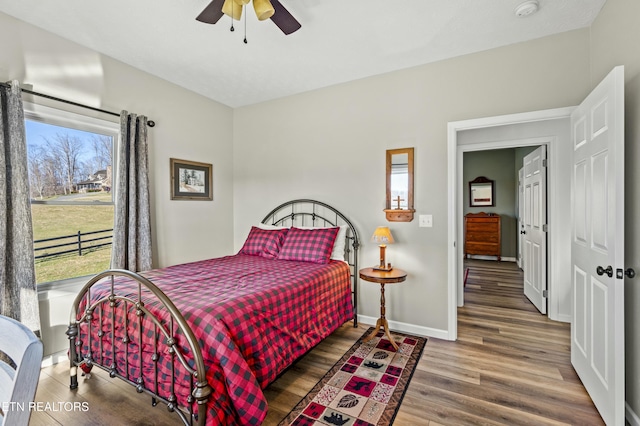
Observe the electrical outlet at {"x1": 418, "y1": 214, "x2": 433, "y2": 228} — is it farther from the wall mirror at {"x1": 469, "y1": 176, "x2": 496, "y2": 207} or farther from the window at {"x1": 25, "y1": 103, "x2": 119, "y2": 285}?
the wall mirror at {"x1": 469, "y1": 176, "x2": 496, "y2": 207}

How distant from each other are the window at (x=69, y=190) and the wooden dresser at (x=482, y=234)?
6991 millimetres

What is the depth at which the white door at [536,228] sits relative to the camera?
3799mm

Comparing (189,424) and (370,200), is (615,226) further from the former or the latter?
(189,424)

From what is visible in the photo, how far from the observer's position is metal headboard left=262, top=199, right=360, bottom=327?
3547 mm

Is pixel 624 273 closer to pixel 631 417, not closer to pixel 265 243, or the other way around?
pixel 631 417

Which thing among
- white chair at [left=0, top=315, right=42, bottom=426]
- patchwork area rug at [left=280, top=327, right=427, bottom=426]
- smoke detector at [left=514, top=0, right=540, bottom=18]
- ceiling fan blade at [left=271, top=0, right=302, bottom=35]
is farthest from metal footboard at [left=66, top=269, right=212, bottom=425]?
smoke detector at [left=514, top=0, right=540, bottom=18]

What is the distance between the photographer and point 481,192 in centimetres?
747

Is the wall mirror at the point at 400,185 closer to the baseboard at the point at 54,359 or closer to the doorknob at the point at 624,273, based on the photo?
the doorknob at the point at 624,273

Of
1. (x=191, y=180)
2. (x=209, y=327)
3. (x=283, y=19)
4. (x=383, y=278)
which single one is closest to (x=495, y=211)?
(x=383, y=278)

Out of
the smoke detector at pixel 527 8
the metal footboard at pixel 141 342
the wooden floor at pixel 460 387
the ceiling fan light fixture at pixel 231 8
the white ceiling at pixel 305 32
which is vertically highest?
the white ceiling at pixel 305 32

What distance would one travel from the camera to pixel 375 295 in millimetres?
3486

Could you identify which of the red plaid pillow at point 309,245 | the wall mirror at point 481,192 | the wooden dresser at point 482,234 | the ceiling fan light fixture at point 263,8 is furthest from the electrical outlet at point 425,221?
the wall mirror at point 481,192

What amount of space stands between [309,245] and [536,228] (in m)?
3.07

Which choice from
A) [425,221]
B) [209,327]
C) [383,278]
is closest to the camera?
[209,327]
